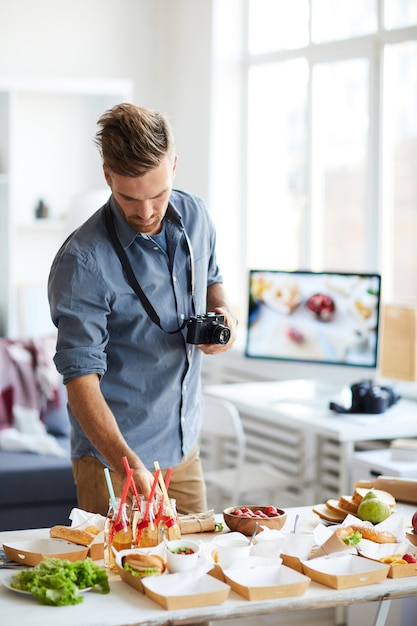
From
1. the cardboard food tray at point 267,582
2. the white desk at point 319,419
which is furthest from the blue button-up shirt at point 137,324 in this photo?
the white desk at point 319,419

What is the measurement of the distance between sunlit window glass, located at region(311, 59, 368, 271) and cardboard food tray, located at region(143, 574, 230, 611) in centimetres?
306

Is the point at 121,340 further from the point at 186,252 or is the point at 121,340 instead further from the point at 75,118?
the point at 75,118

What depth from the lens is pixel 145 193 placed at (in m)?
2.04

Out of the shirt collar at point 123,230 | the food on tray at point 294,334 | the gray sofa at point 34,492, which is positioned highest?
the shirt collar at point 123,230

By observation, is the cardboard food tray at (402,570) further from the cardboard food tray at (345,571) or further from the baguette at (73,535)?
the baguette at (73,535)

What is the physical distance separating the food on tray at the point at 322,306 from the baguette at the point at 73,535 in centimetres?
195

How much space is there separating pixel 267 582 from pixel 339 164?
10.9 feet

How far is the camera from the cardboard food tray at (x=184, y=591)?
5.45 ft

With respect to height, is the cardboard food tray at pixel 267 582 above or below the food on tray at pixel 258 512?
below

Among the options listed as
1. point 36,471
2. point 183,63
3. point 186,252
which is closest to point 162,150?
point 186,252

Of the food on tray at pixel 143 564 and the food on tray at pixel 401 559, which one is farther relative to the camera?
the food on tray at pixel 401 559

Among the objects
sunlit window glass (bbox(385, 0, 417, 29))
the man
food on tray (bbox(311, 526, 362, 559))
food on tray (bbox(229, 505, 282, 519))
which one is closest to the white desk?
the man

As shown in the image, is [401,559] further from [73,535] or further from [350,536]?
[73,535]

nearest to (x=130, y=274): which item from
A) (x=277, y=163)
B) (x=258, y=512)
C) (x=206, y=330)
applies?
(x=206, y=330)
